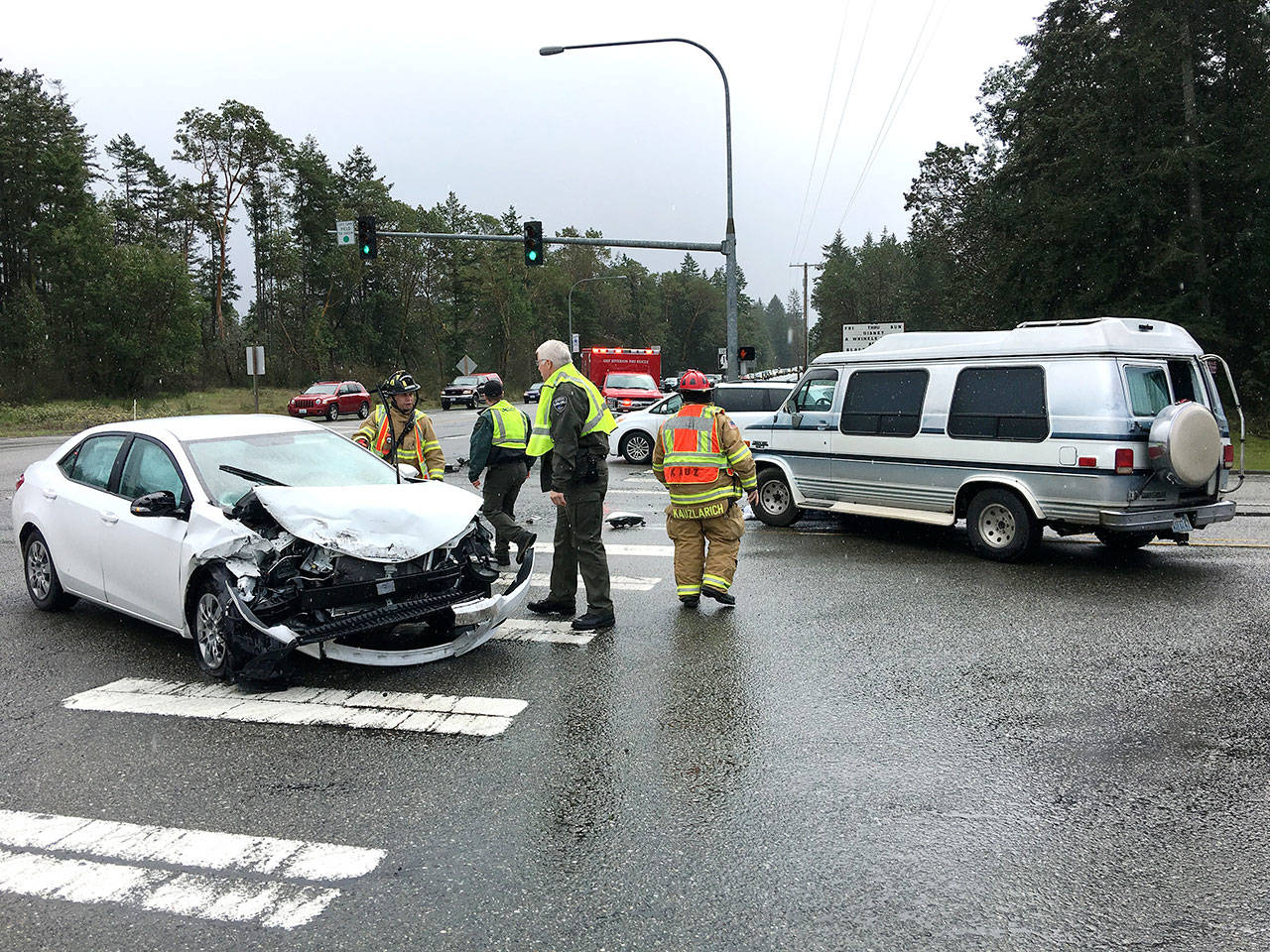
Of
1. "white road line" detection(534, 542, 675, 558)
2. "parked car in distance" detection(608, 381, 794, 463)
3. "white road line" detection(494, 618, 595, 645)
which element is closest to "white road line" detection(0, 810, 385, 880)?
"white road line" detection(494, 618, 595, 645)

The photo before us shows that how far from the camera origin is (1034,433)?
9102 millimetres

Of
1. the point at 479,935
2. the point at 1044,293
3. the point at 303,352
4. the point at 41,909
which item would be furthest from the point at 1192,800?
the point at 303,352

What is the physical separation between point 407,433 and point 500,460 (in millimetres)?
863

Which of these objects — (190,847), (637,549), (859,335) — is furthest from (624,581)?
(859,335)

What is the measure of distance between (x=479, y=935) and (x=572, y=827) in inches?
32.0

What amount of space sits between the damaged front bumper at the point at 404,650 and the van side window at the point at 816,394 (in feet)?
18.0

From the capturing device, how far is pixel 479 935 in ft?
10.3

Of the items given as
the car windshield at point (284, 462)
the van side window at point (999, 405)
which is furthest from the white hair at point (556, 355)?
the van side window at point (999, 405)

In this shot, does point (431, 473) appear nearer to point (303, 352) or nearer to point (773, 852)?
point (773, 852)

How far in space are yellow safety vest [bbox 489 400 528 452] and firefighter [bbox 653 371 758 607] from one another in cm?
183

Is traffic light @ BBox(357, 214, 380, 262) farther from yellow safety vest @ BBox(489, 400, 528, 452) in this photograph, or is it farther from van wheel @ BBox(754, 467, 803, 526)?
yellow safety vest @ BBox(489, 400, 528, 452)

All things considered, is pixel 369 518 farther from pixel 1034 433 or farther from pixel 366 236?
pixel 366 236

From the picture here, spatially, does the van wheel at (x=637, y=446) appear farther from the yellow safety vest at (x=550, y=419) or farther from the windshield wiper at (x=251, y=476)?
the windshield wiper at (x=251, y=476)

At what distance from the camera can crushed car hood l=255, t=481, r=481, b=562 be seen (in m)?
5.57
